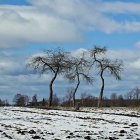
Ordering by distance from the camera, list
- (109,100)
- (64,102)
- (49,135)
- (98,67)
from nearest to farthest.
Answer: (49,135)
(98,67)
(64,102)
(109,100)

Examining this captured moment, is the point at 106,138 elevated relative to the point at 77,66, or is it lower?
lower

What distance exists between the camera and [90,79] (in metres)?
69.1

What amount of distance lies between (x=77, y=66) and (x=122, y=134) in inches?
1859

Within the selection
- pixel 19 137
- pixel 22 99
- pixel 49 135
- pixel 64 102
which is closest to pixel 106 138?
pixel 49 135

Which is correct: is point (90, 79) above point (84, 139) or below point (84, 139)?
above

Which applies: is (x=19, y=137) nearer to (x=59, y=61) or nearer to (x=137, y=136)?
(x=137, y=136)

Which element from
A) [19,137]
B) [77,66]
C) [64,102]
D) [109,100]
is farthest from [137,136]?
[109,100]

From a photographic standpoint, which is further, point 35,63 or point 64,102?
point 64,102

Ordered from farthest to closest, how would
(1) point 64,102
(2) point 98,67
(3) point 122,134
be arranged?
(1) point 64,102, (2) point 98,67, (3) point 122,134

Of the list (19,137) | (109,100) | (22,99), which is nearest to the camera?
(19,137)

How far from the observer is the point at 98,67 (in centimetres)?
6562

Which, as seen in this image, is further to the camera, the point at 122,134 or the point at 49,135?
the point at 122,134

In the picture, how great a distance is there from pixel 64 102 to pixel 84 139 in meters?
81.6

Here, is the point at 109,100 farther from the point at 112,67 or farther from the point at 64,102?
the point at 112,67
